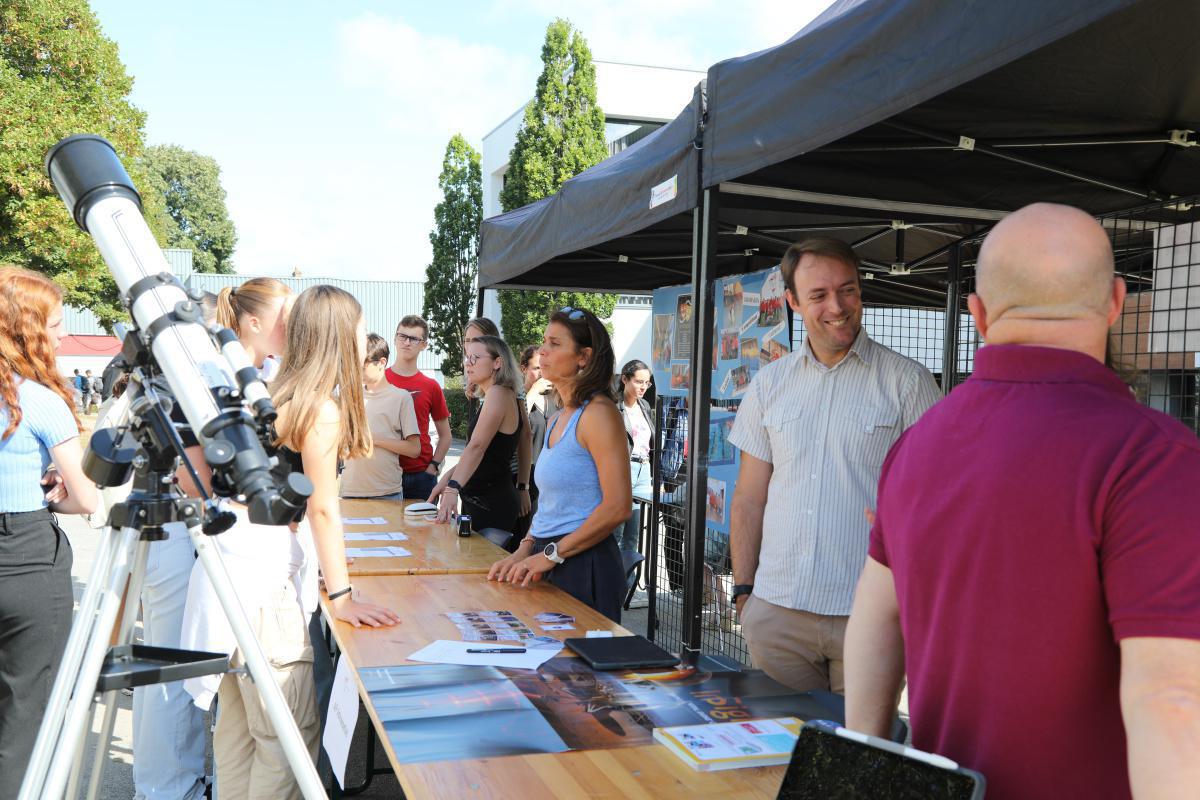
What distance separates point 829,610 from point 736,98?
1422 mm

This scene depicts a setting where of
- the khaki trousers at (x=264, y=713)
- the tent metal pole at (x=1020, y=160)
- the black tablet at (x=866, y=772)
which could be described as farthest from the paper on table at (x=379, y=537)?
the black tablet at (x=866, y=772)

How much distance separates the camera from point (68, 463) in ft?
9.53

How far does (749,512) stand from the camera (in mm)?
2771

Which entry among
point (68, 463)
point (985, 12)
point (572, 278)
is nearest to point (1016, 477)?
point (985, 12)

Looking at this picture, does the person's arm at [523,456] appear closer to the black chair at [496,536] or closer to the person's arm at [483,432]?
the person's arm at [483,432]

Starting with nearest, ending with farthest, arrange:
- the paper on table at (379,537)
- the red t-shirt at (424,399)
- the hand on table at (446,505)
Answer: the paper on table at (379,537) → the hand on table at (446,505) → the red t-shirt at (424,399)

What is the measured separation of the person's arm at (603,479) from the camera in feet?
9.93

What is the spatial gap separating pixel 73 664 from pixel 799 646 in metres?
1.78

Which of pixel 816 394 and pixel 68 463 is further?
pixel 68 463

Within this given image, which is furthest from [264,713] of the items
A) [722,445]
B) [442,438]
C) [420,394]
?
[442,438]

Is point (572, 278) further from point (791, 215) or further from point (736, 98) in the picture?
point (736, 98)

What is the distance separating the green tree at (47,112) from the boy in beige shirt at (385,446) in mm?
12686

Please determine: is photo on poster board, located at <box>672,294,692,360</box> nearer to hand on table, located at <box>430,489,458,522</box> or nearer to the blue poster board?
the blue poster board

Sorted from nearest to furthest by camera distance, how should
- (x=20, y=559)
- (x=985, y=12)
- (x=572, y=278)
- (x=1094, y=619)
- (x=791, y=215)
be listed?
1. (x=1094, y=619)
2. (x=985, y=12)
3. (x=20, y=559)
4. (x=791, y=215)
5. (x=572, y=278)
